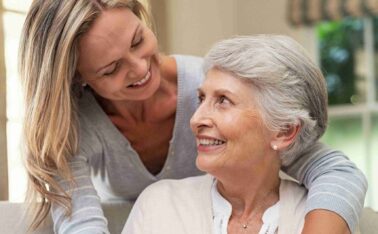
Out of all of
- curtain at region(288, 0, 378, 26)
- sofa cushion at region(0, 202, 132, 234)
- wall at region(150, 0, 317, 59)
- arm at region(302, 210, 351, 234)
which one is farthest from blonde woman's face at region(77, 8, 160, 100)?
curtain at region(288, 0, 378, 26)

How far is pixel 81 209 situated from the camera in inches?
64.0

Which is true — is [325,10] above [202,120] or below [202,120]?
below

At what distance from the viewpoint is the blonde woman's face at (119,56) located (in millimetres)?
1615

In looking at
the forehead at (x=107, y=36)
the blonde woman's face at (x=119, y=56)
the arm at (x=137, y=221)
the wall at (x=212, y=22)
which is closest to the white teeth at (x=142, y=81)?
the blonde woman's face at (x=119, y=56)

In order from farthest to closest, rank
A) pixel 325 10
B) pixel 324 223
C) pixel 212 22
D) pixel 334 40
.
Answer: pixel 334 40, pixel 212 22, pixel 325 10, pixel 324 223

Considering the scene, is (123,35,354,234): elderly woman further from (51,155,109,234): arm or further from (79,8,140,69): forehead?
(79,8,140,69): forehead

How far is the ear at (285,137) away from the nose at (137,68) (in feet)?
1.26

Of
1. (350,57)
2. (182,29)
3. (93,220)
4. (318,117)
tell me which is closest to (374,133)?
(350,57)

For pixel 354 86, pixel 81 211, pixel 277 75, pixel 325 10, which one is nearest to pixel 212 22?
pixel 325 10

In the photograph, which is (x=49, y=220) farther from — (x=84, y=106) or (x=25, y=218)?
(x=84, y=106)

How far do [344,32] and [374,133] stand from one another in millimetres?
792

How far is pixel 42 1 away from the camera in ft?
5.30

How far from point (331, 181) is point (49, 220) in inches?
32.1

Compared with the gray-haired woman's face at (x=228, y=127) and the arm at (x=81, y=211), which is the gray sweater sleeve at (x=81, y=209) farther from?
the gray-haired woman's face at (x=228, y=127)
